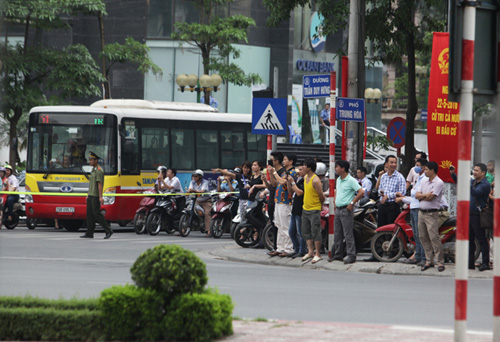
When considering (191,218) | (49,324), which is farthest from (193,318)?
(191,218)

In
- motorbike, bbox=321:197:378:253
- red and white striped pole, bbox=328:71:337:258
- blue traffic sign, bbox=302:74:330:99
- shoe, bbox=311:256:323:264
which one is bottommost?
shoe, bbox=311:256:323:264

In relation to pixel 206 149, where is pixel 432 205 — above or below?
below

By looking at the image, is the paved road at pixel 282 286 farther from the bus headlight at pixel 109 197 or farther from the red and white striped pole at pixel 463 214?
the bus headlight at pixel 109 197

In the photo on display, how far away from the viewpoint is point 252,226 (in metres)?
19.6

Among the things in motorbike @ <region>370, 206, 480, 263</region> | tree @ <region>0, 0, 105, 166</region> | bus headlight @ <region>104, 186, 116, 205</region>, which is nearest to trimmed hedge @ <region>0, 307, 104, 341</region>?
motorbike @ <region>370, 206, 480, 263</region>

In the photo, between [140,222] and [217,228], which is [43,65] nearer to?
[140,222]

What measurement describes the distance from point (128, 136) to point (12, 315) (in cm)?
1732

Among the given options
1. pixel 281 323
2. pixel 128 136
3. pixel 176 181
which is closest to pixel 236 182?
pixel 176 181

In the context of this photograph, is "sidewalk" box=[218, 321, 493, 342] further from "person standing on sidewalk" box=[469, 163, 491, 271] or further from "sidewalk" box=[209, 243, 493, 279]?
"person standing on sidewalk" box=[469, 163, 491, 271]

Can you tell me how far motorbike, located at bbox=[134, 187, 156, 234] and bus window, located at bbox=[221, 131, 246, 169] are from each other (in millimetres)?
4265

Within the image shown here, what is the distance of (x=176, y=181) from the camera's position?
24391mm

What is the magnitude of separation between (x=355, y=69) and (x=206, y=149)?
31.5 feet

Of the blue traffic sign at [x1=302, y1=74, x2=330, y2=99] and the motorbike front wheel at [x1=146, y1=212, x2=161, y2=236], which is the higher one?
the blue traffic sign at [x1=302, y1=74, x2=330, y2=99]

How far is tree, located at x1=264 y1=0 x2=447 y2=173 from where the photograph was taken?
75.5ft
